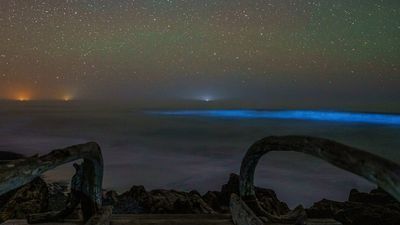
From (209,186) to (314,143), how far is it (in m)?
14.2

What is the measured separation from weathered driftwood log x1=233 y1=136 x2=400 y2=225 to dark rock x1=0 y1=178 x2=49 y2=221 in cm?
505

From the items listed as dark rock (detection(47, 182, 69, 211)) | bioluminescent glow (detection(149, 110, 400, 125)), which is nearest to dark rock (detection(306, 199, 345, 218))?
dark rock (detection(47, 182, 69, 211))

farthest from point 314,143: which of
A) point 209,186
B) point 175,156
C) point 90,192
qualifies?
point 175,156

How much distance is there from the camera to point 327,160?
230cm

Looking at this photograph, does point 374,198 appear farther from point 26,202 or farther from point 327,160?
point 327,160

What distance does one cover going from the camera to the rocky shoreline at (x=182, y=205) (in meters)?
7.56

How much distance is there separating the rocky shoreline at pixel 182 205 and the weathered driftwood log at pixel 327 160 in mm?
3585

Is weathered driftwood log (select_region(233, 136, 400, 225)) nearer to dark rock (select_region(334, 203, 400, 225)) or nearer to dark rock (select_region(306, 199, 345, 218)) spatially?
dark rock (select_region(334, 203, 400, 225))

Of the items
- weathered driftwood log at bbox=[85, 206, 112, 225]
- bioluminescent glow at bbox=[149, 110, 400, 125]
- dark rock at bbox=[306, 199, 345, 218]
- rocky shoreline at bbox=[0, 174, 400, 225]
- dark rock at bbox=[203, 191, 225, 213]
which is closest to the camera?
weathered driftwood log at bbox=[85, 206, 112, 225]

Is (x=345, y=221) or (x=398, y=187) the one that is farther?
(x=345, y=221)

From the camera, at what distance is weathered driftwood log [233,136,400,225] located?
162 centimetres

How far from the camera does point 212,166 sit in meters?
21.6

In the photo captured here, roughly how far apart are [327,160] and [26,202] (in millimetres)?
6907

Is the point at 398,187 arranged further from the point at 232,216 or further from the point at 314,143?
the point at 232,216
